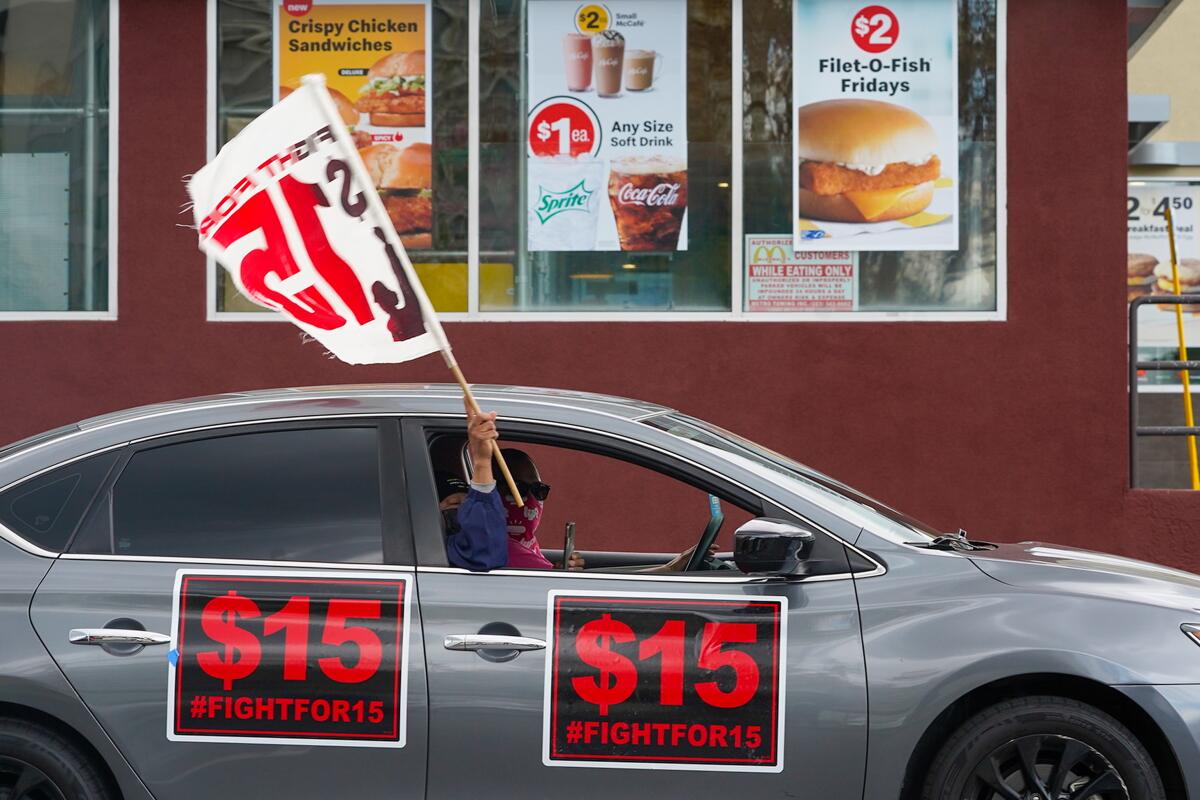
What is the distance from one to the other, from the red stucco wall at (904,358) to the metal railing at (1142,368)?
80 mm

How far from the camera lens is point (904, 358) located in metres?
9.20

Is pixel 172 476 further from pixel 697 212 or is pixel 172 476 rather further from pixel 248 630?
pixel 697 212

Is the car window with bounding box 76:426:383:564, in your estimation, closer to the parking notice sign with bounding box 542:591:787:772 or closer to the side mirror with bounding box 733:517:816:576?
the parking notice sign with bounding box 542:591:787:772

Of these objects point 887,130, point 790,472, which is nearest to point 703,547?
point 790,472

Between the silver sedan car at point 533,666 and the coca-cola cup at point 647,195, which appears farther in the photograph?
the coca-cola cup at point 647,195

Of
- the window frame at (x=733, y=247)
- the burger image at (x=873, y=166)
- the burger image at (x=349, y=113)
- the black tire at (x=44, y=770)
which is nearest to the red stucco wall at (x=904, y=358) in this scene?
the window frame at (x=733, y=247)

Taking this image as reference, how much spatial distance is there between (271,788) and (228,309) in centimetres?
604

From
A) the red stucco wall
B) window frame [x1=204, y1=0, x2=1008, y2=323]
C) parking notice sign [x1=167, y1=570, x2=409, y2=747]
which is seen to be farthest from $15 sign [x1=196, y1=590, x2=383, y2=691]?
window frame [x1=204, y1=0, x2=1008, y2=323]

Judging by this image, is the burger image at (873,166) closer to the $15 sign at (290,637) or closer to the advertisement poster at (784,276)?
the advertisement poster at (784,276)

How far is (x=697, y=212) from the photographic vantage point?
9.39 meters

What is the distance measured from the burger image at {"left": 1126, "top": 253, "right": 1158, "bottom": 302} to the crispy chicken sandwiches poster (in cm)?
861

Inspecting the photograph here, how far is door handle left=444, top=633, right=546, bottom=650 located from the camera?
12.9 ft

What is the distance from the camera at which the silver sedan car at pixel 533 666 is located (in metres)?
3.91

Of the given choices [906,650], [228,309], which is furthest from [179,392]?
[906,650]
